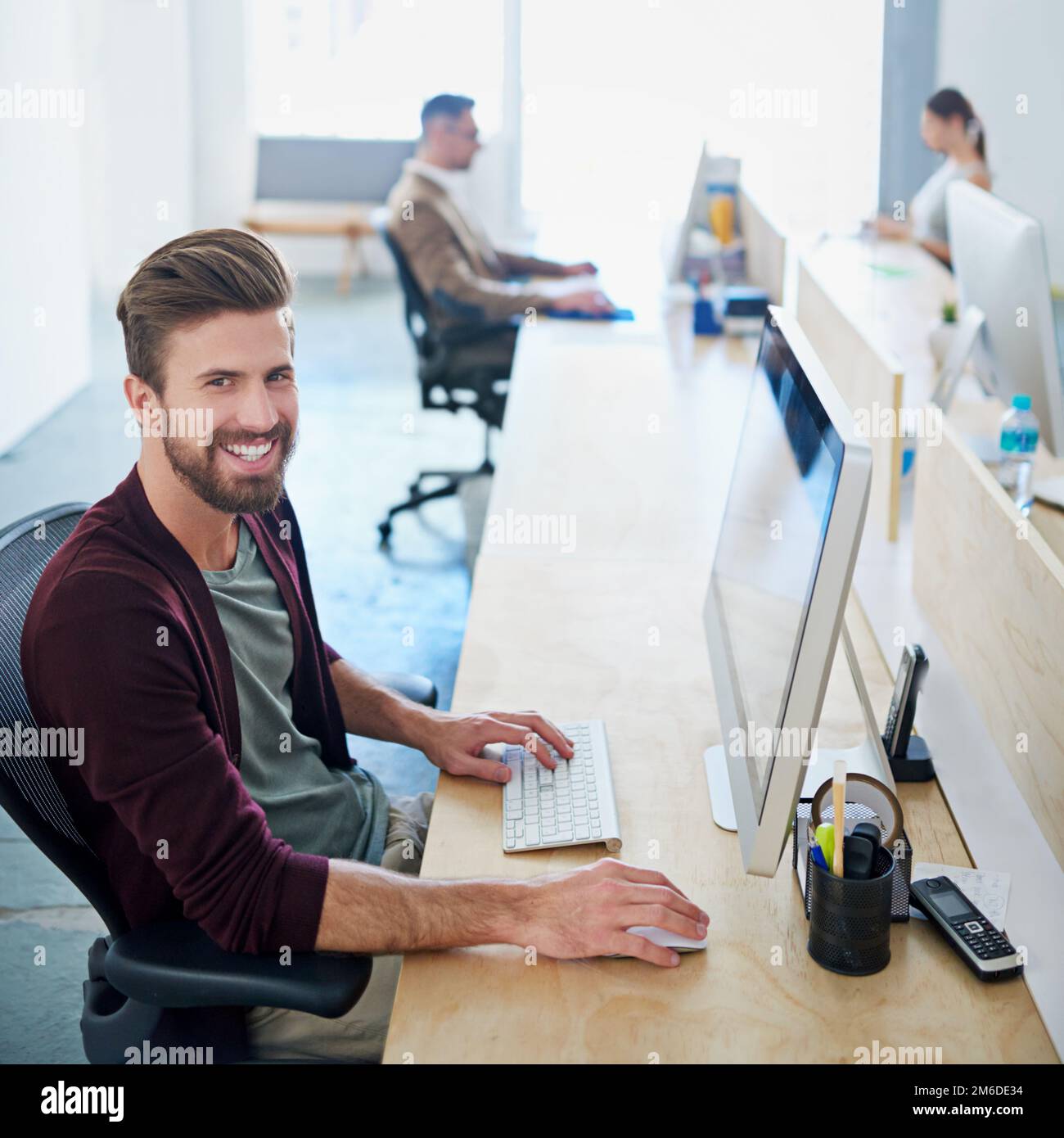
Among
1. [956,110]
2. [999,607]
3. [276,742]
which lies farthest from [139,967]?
[956,110]

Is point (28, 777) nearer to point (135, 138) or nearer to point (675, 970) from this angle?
point (675, 970)

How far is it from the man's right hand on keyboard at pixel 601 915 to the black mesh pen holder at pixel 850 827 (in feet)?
0.43

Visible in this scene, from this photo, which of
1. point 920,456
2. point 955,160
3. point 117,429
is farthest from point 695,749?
point 955,160

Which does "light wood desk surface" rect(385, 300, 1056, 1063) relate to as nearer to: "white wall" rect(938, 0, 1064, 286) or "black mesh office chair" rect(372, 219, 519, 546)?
"black mesh office chair" rect(372, 219, 519, 546)

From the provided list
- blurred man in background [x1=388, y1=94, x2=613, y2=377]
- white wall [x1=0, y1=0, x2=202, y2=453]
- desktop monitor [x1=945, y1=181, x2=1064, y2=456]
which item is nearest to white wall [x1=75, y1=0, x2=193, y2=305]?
white wall [x1=0, y1=0, x2=202, y2=453]

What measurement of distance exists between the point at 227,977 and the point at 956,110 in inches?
189

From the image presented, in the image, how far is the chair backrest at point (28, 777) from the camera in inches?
47.3

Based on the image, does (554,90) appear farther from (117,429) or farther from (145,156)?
(117,429)

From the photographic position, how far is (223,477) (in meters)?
1.36

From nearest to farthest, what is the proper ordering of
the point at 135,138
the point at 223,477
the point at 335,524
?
the point at 223,477 → the point at 335,524 → the point at 135,138

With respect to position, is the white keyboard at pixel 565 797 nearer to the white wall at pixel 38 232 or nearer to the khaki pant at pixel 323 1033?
the khaki pant at pixel 323 1033

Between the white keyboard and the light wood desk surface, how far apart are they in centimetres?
2

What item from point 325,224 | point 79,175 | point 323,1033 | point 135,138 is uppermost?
point 135,138
